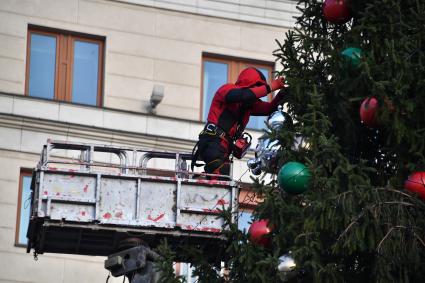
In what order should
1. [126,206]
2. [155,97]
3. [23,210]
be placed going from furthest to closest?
[155,97], [23,210], [126,206]

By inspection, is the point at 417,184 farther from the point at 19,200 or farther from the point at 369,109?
the point at 19,200

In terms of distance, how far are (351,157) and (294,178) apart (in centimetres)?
104

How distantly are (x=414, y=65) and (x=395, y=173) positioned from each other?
1040mm

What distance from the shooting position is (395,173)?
19266mm

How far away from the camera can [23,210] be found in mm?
30984

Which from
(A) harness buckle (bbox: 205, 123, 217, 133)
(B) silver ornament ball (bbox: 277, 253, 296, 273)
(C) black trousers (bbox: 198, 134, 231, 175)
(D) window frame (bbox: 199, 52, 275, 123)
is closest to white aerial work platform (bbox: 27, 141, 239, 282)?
(C) black trousers (bbox: 198, 134, 231, 175)

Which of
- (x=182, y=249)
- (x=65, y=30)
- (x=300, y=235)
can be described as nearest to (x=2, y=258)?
(x=65, y=30)

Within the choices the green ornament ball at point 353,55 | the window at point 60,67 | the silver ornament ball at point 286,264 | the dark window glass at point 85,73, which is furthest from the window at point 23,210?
the silver ornament ball at point 286,264

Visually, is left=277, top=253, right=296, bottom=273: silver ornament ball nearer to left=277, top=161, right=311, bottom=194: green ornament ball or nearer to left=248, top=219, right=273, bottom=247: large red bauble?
left=248, top=219, right=273, bottom=247: large red bauble

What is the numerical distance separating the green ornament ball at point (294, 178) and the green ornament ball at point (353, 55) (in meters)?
1.21

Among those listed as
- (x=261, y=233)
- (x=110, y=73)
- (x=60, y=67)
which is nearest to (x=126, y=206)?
(x=261, y=233)

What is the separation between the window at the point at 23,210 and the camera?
101ft

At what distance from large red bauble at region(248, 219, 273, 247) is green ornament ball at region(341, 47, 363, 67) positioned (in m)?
1.70

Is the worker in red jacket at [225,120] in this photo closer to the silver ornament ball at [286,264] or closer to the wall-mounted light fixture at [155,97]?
the silver ornament ball at [286,264]
